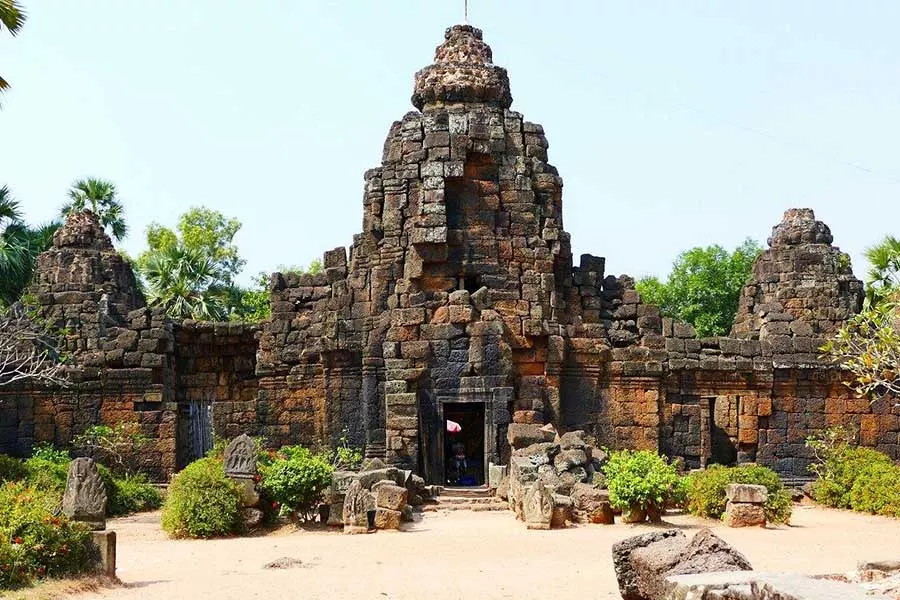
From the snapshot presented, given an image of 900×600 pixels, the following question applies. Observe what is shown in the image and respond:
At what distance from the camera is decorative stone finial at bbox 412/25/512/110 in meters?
22.0

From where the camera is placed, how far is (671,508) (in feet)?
58.2

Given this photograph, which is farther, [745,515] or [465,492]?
[465,492]

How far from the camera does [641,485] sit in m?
16.0

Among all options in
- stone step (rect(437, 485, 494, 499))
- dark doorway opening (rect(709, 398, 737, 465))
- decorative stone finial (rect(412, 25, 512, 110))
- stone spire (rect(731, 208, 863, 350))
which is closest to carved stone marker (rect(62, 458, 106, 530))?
stone step (rect(437, 485, 494, 499))

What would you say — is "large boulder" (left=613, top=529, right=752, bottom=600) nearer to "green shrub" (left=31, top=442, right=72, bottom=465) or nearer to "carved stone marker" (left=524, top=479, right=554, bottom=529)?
"carved stone marker" (left=524, top=479, right=554, bottom=529)

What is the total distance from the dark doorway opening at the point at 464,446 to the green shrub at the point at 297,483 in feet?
13.9

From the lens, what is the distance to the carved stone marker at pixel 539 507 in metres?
15.7

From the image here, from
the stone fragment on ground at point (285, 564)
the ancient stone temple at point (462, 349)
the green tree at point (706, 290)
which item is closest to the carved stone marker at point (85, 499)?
the stone fragment on ground at point (285, 564)

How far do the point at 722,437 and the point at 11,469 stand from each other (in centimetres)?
1244

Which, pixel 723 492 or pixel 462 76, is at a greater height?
pixel 462 76

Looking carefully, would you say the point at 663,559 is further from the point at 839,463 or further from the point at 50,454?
the point at 50,454

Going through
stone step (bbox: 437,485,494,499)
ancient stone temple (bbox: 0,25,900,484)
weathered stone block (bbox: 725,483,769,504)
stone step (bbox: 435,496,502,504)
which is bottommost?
stone step (bbox: 435,496,502,504)

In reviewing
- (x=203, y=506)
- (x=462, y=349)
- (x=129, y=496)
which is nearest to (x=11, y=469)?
(x=129, y=496)

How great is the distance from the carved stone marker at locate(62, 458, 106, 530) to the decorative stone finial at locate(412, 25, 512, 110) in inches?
467
